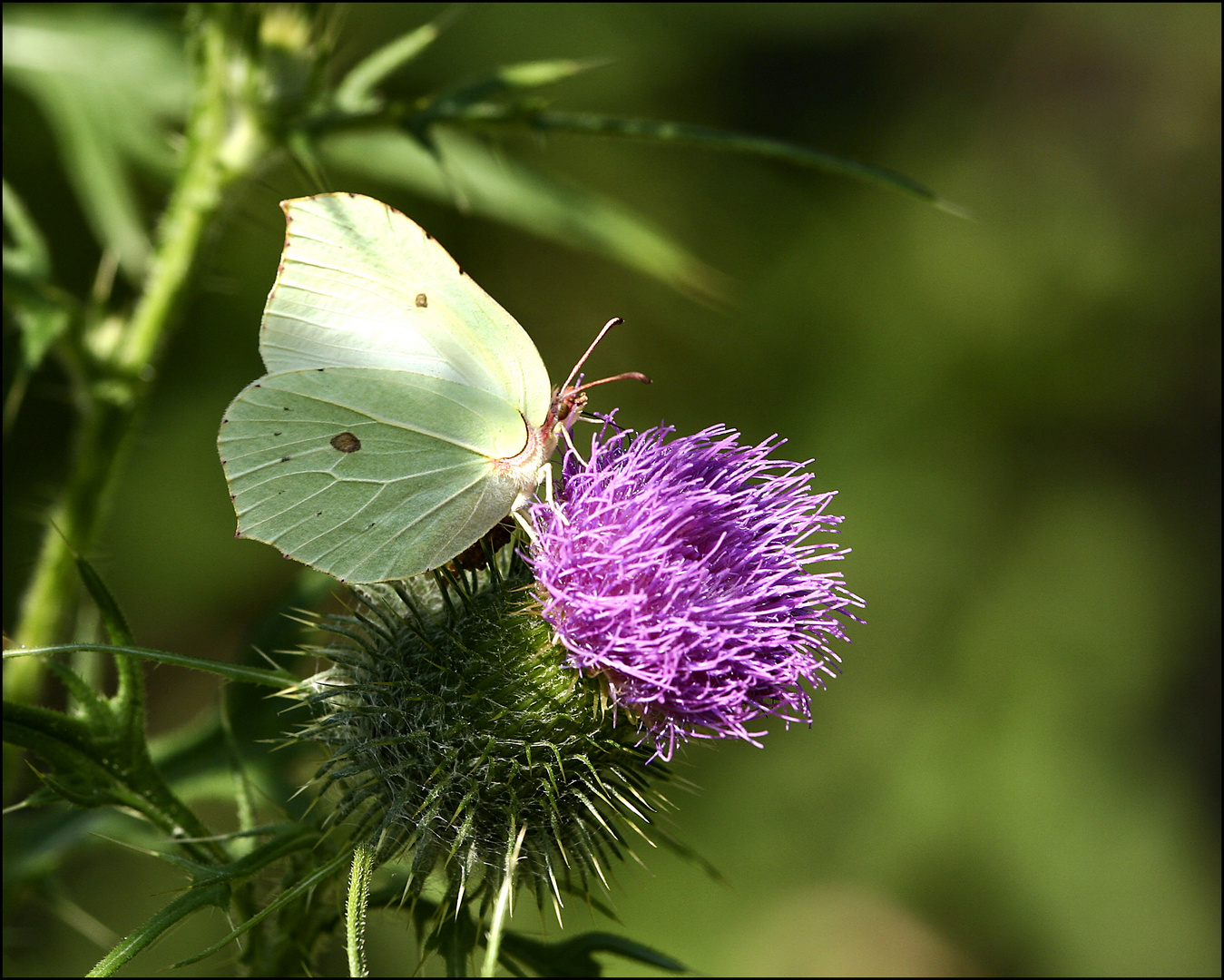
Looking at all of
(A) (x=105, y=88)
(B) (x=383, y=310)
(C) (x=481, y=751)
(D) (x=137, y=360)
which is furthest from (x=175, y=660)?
(A) (x=105, y=88)

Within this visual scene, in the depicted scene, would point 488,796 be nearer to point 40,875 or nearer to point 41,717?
point 41,717

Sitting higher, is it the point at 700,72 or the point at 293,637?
the point at 700,72

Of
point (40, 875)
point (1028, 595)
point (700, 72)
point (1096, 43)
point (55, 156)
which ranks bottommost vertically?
point (40, 875)

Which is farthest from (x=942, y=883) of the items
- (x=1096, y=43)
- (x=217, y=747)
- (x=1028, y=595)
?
(x=1096, y=43)

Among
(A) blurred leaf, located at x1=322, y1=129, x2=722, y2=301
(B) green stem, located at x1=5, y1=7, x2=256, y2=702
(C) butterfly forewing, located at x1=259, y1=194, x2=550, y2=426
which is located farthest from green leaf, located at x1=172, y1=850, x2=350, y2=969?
(A) blurred leaf, located at x1=322, y1=129, x2=722, y2=301

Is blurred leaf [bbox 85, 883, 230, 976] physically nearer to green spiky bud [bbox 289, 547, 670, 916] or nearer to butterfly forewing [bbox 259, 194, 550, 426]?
Result: green spiky bud [bbox 289, 547, 670, 916]

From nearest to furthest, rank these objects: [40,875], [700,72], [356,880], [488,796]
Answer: [356,880] < [488,796] < [40,875] < [700,72]
